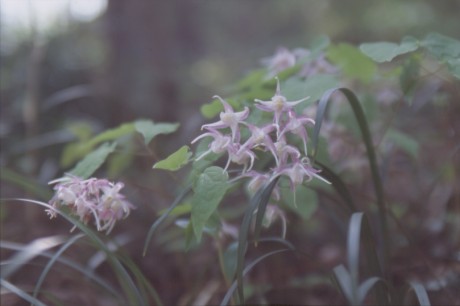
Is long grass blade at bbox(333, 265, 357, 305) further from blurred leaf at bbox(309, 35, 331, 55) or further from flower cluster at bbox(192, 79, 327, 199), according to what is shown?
blurred leaf at bbox(309, 35, 331, 55)

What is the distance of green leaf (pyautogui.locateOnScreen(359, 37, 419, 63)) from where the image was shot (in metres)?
1.18

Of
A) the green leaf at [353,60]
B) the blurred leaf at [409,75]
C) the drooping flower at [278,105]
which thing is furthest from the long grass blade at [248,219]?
the green leaf at [353,60]

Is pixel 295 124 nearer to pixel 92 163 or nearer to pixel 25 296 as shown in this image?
pixel 92 163

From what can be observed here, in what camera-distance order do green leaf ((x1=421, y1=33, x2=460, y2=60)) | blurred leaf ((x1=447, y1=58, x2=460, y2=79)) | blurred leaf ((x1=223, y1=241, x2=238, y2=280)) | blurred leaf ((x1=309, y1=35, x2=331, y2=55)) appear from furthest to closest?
blurred leaf ((x1=309, y1=35, x2=331, y2=55))
blurred leaf ((x1=223, y1=241, x2=238, y2=280))
green leaf ((x1=421, y1=33, x2=460, y2=60))
blurred leaf ((x1=447, y1=58, x2=460, y2=79))

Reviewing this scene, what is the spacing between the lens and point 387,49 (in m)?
1.24

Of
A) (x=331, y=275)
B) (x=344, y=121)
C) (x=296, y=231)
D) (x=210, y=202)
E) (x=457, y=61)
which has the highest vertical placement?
(x=457, y=61)

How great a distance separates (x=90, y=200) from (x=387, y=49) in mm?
770

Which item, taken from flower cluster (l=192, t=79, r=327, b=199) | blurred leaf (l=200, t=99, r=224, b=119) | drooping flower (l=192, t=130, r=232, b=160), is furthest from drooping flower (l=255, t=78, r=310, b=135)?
blurred leaf (l=200, t=99, r=224, b=119)

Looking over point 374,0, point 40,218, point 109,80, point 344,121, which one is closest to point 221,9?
point 374,0

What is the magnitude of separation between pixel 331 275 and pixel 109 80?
139 inches

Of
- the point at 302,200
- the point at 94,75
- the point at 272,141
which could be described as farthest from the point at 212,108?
the point at 94,75

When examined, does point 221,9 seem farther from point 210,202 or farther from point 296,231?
point 210,202

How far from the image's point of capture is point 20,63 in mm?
4227

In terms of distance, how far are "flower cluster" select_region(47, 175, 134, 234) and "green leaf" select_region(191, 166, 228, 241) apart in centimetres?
20
